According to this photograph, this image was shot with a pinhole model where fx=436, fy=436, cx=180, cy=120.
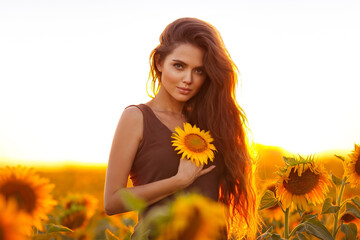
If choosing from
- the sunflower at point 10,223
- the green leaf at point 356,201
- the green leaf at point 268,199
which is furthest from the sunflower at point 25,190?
the green leaf at point 356,201

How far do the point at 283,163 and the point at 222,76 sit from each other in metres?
0.61

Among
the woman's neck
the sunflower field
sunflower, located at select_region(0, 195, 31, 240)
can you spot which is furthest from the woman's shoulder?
sunflower, located at select_region(0, 195, 31, 240)

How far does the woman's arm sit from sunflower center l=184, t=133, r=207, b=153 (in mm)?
82

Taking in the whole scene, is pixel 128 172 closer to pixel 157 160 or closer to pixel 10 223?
pixel 157 160

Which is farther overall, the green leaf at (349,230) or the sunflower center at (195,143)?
the green leaf at (349,230)

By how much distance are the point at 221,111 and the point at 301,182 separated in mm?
623

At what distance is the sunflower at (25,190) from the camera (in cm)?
99

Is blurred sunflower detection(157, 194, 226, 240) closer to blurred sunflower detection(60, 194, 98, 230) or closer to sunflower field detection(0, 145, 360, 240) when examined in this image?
sunflower field detection(0, 145, 360, 240)

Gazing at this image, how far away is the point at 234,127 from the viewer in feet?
8.75

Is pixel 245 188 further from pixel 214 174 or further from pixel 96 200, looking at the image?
pixel 96 200

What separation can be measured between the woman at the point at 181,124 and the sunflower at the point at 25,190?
3.53ft

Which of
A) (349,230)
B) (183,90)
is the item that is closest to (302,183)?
(349,230)

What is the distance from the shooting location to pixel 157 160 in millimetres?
2303

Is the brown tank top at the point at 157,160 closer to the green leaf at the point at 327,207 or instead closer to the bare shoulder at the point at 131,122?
the bare shoulder at the point at 131,122
